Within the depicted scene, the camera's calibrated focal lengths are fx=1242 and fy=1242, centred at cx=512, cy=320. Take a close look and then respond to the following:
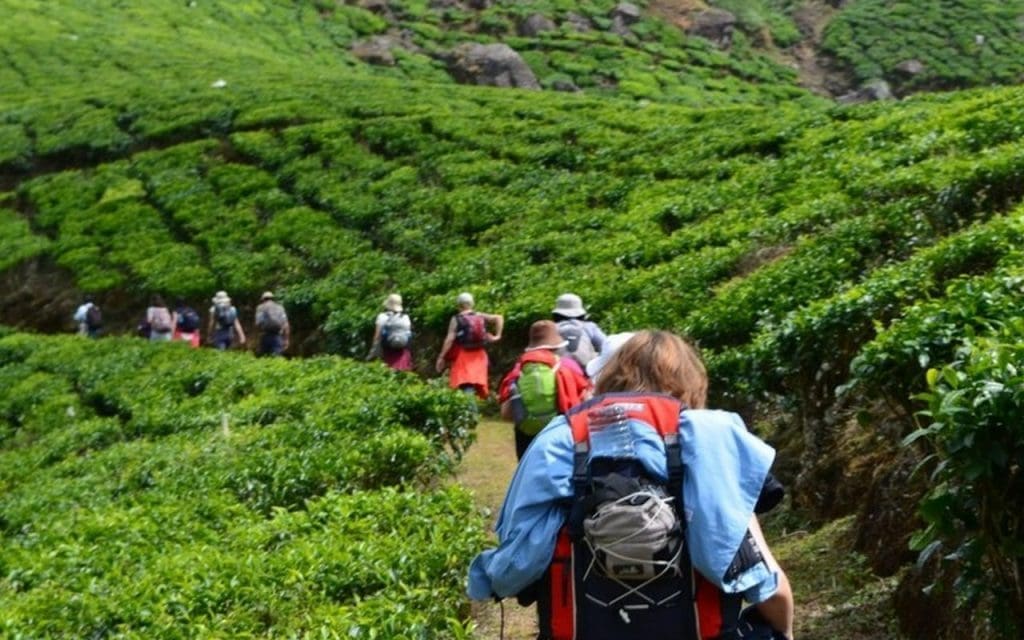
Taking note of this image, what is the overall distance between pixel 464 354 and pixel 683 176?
967cm

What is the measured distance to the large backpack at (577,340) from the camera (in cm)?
965

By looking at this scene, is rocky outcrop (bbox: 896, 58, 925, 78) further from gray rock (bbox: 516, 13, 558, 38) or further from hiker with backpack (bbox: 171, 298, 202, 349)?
hiker with backpack (bbox: 171, 298, 202, 349)

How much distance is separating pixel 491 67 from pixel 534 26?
7.69 m

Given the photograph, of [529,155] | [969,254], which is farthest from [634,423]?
[529,155]

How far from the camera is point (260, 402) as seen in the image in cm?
1255

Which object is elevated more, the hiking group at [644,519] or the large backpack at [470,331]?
the hiking group at [644,519]

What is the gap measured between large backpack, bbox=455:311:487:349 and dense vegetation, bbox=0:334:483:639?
84 cm

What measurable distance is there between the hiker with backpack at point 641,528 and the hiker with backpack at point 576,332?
5.54m

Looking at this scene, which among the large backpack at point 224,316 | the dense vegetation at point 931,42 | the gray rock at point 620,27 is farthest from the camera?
the gray rock at point 620,27

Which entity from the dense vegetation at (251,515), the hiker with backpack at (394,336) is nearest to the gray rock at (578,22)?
the hiker with backpack at (394,336)

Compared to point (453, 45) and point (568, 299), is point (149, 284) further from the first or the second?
point (453, 45)

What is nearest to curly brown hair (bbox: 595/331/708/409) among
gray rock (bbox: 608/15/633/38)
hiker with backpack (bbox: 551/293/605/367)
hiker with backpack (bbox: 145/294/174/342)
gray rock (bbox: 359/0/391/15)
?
hiker with backpack (bbox: 551/293/605/367)

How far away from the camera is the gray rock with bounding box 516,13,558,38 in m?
52.3

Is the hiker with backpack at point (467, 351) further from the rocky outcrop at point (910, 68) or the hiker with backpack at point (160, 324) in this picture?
the rocky outcrop at point (910, 68)
